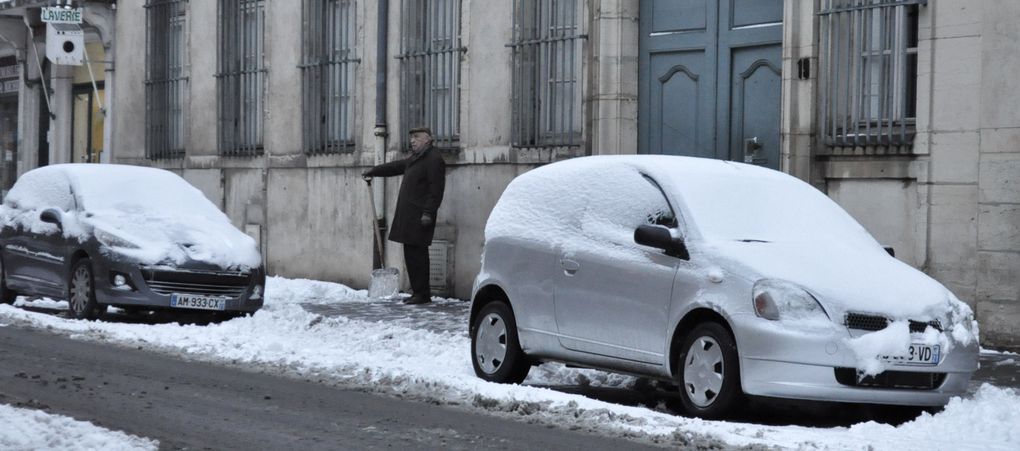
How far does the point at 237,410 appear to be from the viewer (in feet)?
31.8

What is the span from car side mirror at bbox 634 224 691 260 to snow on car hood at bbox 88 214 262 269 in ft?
22.5

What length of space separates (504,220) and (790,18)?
4871 mm

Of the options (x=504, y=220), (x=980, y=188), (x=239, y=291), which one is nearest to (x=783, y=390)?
(x=504, y=220)

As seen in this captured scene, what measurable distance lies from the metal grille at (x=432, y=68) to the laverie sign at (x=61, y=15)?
→ 9204mm

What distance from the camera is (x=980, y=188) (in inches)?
554

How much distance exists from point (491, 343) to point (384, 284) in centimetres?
817

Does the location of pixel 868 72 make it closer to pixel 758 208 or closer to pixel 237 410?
pixel 758 208

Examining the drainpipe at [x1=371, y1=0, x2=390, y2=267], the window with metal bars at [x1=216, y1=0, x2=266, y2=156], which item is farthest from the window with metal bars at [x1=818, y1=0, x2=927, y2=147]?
the window with metal bars at [x1=216, y1=0, x2=266, y2=156]

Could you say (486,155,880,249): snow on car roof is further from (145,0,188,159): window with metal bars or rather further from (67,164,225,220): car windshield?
(145,0,188,159): window with metal bars

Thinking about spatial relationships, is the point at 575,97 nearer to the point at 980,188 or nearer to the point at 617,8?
the point at 617,8

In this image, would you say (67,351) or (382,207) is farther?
(382,207)

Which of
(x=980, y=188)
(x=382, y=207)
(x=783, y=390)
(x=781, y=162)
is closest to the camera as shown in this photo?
(x=783, y=390)

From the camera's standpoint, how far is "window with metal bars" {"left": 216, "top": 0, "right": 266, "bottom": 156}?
24141mm

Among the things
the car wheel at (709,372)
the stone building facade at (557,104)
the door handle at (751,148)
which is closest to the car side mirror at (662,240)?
the car wheel at (709,372)
